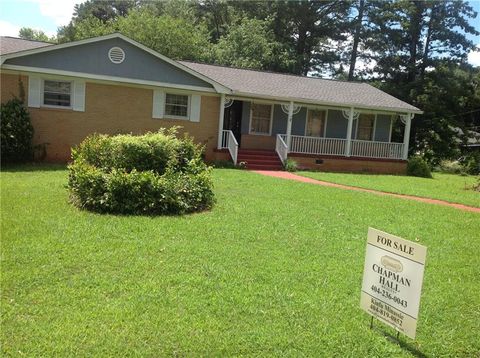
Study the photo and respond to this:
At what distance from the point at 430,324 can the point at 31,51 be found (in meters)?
14.9

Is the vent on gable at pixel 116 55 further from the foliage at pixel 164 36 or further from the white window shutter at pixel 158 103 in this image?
the foliage at pixel 164 36

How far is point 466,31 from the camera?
32.5m

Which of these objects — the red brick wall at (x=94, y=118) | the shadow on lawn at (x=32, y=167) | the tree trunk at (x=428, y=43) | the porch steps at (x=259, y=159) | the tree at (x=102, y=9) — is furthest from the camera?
the tree at (x=102, y=9)

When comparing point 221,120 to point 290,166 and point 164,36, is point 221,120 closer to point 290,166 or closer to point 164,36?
point 290,166

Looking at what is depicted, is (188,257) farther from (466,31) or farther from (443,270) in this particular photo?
(466,31)

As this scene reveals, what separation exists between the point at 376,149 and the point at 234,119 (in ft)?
21.8

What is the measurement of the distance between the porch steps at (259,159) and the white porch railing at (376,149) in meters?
4.05

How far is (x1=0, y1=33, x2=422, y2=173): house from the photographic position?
1612 cm

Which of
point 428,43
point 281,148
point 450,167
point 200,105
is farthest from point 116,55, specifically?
point 428,43

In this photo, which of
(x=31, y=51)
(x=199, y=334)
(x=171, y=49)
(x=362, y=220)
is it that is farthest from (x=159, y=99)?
(x=171, y=49)

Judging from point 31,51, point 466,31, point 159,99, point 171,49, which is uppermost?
point 466,31

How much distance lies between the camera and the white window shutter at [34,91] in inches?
622

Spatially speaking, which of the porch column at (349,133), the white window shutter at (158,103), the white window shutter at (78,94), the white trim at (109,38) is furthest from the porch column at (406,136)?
the white window shutter at (78,94)

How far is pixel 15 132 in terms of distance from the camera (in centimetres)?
1459
